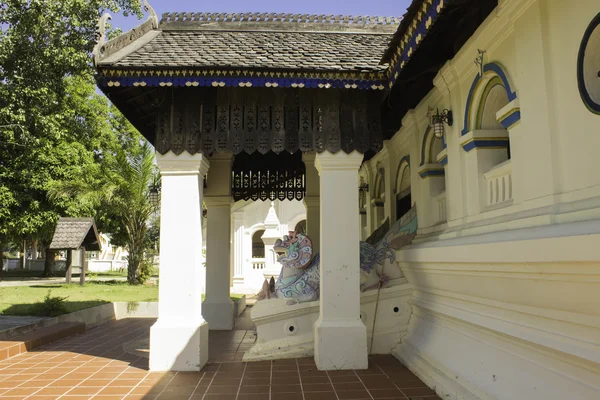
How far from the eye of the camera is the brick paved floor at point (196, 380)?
4.95m

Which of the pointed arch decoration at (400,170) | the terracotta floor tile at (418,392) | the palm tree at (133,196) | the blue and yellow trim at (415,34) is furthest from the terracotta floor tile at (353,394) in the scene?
the palm tree at (133,196)

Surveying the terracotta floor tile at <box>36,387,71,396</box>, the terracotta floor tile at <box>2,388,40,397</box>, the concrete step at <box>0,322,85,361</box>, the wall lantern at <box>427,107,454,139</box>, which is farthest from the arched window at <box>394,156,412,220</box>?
the concrete step at <box>0,322,85,361</box>

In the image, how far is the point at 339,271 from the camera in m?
6.16

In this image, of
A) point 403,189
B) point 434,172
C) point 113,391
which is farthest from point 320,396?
point 403,189

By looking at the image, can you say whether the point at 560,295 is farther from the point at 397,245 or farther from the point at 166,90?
the point at 166,90

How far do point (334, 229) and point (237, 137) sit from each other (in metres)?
1.79

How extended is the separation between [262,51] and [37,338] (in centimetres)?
559

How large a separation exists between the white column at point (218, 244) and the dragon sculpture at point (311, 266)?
2.69 m

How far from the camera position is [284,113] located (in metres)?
6.48

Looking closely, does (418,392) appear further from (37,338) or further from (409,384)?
(37,338)

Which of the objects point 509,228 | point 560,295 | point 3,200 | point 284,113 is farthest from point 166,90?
point 3,200

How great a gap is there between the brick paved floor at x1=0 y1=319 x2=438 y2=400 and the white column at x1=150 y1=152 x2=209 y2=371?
25 cm

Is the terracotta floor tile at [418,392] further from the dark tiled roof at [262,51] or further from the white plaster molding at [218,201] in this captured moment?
the white plaster molding at [218,201]

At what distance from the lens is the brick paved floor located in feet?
16.2
